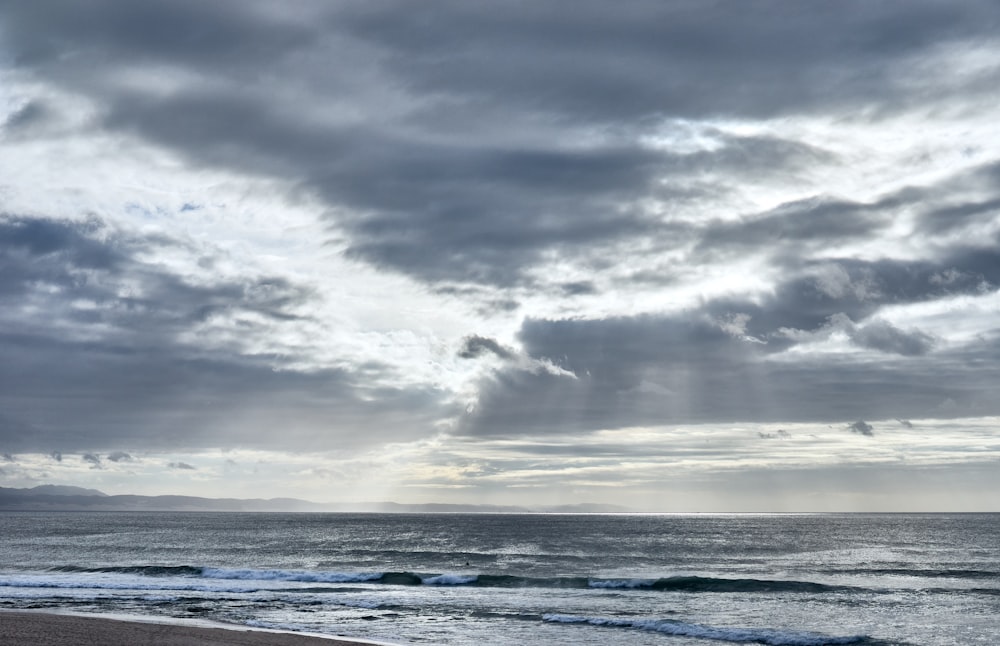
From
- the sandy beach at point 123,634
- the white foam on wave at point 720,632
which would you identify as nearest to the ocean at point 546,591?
the white foam on wave at point 720,632

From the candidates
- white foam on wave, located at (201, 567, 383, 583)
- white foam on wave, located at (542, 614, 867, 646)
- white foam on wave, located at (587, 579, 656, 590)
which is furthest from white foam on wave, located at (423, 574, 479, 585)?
white foam on wave, located at (542, 614, 867, 646)

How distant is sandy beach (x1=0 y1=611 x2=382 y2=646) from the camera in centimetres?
2633

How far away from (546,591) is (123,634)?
29.9 meters

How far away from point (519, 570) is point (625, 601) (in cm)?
2178

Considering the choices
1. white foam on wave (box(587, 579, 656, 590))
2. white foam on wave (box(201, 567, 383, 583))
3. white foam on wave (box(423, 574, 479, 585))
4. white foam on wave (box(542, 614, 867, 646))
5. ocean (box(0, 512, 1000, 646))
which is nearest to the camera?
white foam on wave (box(542, 614, 867, 646))

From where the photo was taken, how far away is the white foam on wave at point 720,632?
3319 centimetres

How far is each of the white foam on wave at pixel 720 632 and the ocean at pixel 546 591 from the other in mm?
88

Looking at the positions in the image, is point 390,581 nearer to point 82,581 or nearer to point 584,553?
point 82,581

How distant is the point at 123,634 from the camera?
28312 millimetres

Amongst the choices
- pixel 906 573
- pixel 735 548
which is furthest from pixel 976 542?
pixel 906 573

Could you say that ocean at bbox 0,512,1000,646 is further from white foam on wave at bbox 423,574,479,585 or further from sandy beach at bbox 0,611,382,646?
sandy beach at bbox 0,611,382,646

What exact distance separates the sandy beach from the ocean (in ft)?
11.6

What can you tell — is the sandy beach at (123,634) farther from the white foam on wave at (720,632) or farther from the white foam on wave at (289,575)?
the white foam on wave at (289,575)

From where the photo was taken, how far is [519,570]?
6762 cm
